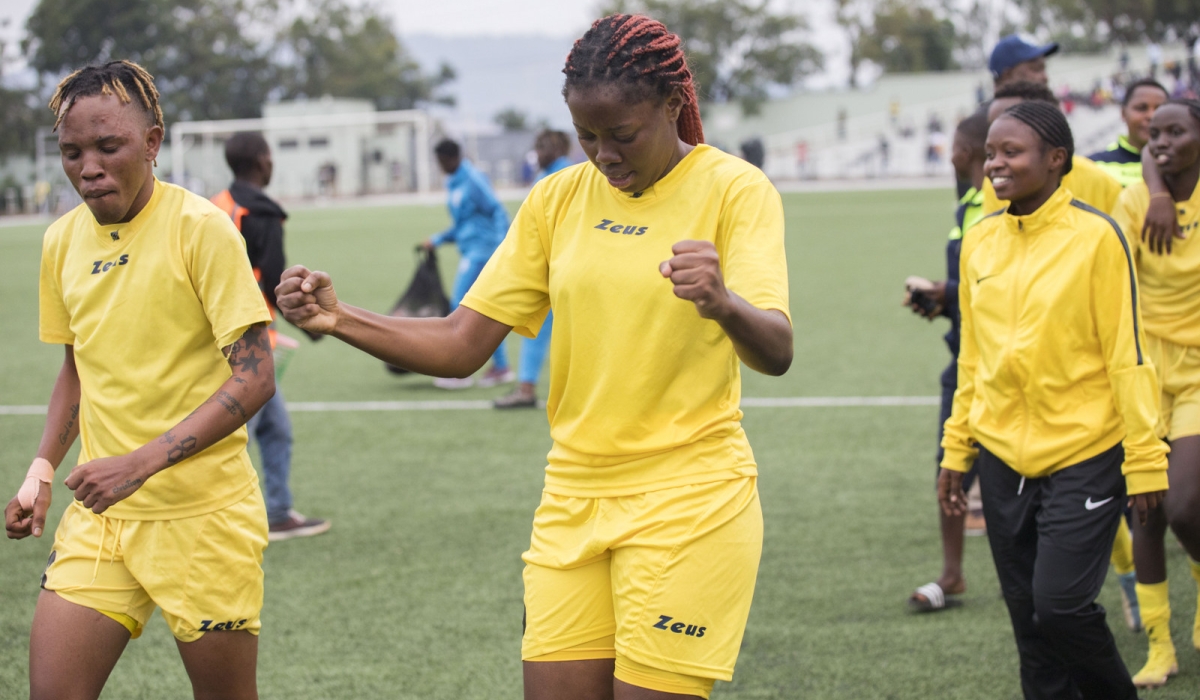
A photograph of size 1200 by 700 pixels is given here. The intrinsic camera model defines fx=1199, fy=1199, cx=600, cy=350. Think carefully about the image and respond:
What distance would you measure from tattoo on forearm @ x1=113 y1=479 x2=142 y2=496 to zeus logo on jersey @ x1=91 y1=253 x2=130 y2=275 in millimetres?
665

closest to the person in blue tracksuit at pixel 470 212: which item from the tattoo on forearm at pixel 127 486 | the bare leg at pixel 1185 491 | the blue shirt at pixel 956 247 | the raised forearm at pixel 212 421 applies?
the blue shirt at pixel 956 247

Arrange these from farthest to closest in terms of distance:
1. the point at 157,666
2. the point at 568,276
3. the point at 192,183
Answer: the point at 192,183
the point at 157,666
the point at 568,276

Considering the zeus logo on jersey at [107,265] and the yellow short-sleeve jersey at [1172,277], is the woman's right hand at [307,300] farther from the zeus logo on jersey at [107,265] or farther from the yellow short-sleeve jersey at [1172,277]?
the yellow short-sleeve jersey at [1172,277]

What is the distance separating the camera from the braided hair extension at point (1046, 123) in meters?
3.99

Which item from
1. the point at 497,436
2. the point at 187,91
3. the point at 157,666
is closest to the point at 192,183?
the point at 187,91

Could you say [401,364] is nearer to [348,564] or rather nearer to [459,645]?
[459,645]

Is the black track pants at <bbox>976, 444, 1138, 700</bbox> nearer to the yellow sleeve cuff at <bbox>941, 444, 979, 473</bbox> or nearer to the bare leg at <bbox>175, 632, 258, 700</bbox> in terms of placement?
the yellow sleeve cuff at <bbox>941, 444, 979, 473</bbox>

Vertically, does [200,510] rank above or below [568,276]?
below

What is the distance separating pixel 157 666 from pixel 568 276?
3246 millimetres

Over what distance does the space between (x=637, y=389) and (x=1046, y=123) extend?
200 cm

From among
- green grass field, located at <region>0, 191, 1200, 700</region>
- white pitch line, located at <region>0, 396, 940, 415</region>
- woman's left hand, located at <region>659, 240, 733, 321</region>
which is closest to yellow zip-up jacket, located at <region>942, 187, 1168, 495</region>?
green grass field, located at <region>0, 191, 1200, 700</region>

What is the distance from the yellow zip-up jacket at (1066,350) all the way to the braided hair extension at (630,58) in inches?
62.2

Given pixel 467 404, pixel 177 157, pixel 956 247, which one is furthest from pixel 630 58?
pixel 177 157

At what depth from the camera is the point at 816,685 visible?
477 centimetres
